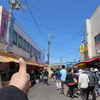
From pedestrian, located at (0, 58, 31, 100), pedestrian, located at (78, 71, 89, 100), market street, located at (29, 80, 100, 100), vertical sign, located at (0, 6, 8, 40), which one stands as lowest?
market street, located at (29, 80, 100, 100)

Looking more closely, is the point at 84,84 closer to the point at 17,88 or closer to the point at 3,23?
the point at 17,88

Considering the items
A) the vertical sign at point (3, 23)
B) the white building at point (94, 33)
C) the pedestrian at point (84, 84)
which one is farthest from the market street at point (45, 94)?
the white building at point (94, 33)

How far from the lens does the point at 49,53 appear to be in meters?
39.6

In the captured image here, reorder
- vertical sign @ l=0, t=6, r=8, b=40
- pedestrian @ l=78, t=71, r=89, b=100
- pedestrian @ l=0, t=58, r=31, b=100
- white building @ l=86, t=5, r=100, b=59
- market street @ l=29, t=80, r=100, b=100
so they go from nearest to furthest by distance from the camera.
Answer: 1. pedestrian @ l=0, t=58, r=31, b=100
2. pedestrian @ l=78, t=71, r=89, b=100
3. market street @ l=29, t=80, r=100, b=100
4. vertical sign @ l=0, t=6, r=8, b=40
5. white building @ l=86, t=5, r=100, b=59

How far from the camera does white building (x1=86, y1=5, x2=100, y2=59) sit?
48.9 feet

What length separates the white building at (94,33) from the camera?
14.9 meters

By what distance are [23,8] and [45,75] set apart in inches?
298

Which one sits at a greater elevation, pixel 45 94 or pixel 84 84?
pixel 84 84

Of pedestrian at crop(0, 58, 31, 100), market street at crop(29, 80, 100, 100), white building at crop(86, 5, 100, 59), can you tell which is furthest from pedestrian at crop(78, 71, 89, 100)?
white building at crop(86, 5, 100, 59)

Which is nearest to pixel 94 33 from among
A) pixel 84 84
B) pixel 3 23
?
pixel 3 23

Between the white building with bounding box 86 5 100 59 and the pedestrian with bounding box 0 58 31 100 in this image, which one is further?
the white building with bounding box 86 5 100 59

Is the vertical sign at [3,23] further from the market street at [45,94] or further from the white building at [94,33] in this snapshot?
the white building at [94,33]

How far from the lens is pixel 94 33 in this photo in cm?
1636

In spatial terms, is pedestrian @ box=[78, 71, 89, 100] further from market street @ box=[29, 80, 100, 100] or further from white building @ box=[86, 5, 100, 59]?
white building @ box=[86, 5, 100, 59]
